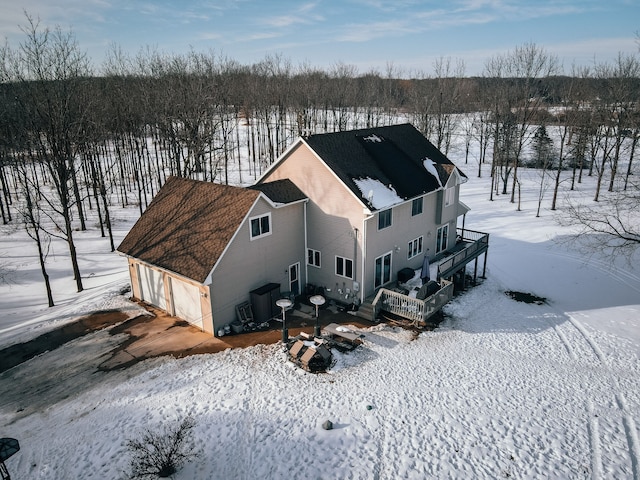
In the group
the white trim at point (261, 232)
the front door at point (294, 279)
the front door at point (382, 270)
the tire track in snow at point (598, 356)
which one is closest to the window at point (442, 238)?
the front door at point (382, 270)

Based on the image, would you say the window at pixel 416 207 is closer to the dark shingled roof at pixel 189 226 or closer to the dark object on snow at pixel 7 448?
the dark shingled roof at pixel 189 226

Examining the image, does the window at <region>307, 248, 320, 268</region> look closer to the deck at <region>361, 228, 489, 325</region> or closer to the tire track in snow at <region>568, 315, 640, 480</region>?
the deck at <region>361, 228, 489, 325</region>

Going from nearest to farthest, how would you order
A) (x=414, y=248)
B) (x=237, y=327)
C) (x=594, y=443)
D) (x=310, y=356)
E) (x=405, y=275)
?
(x=594, y=443), (x=310, y=356), (x=237, y=327), (x=405, y=275), (x=414, y=248)

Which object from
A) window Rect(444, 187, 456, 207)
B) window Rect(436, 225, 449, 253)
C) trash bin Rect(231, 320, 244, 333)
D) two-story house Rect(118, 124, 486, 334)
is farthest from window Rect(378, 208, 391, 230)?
trash bin Rect(231, 320, 244, 333)

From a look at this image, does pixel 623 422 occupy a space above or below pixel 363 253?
below

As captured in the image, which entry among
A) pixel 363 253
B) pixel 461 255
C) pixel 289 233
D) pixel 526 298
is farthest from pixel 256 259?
pixel 526 298

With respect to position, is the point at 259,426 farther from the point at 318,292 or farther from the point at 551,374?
the point at 551,374

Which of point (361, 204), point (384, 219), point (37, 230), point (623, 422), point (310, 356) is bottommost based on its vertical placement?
point (623, 422)

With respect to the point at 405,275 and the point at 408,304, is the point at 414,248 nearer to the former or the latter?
the point at 405,275

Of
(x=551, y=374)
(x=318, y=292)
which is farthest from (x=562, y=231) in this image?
(x=318, y=292)
